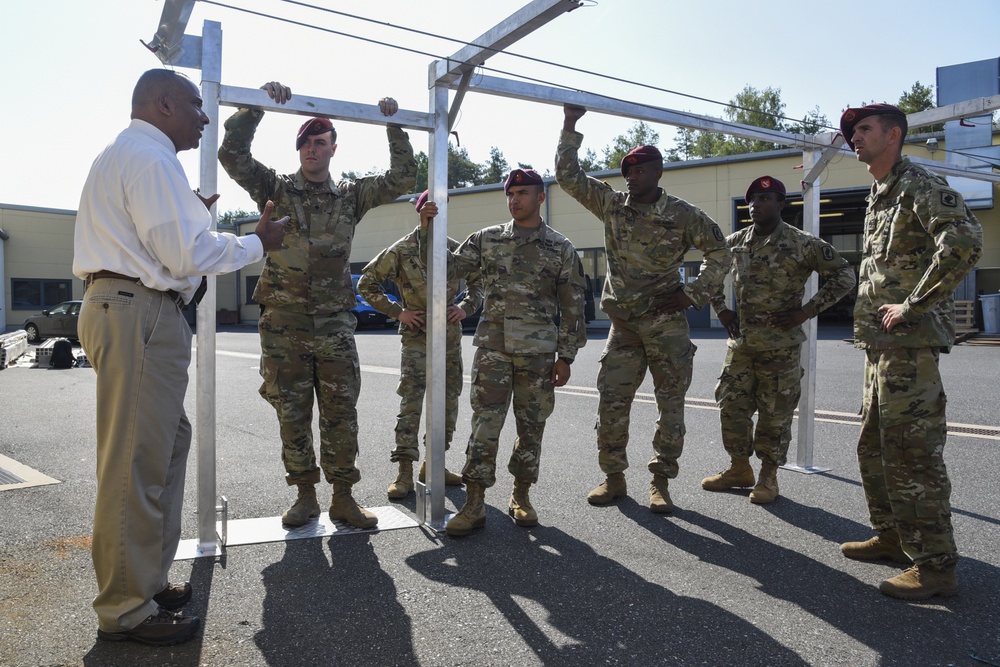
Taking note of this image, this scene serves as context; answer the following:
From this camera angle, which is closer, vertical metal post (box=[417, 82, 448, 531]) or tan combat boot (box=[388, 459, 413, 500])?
vertical metal post (box=[417, 82, 448, 531])

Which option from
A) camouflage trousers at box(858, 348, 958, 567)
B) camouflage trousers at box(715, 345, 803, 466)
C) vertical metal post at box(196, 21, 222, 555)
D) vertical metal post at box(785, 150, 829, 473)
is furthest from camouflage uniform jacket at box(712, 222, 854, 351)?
vertical metal post at box(196, 21, 222, 555)

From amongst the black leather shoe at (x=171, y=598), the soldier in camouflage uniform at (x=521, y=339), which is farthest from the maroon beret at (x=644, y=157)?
the black leather shoe at (x=171, y=598)

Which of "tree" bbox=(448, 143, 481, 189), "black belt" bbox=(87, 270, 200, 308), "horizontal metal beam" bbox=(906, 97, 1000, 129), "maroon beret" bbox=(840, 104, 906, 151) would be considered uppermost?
"tree" bbox=(448, 143, 481, 189)

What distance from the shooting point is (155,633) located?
2.79 m

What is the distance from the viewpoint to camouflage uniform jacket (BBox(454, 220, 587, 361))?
4457mm

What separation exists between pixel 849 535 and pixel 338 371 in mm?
3049

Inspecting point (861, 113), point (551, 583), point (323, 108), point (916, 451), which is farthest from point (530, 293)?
point (916, 451)

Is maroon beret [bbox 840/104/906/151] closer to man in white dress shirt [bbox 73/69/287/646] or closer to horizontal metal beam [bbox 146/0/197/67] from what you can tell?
man in white dress shirt [bbox 73/69/287/646]

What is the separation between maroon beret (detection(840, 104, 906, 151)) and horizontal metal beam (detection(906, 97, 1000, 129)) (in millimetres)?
2041

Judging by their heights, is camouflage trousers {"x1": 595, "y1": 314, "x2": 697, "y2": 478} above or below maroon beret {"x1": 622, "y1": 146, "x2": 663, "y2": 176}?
below

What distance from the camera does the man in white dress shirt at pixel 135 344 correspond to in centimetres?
280

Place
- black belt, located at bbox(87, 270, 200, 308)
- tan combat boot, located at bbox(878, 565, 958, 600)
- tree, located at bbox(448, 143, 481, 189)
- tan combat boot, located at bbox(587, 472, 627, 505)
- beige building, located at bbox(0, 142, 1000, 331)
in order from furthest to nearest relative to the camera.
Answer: tree, located at bbox(448, 143, 481, 189) < beige building, located at bbox(0, 142, 1000, 331) < tan combat boot, located at bbox(587, 472, 627, 505) < tan combat boot, located at bbox(878, 565, 958, 600) < black belt, located at bbox(87, 270, 200, 308)

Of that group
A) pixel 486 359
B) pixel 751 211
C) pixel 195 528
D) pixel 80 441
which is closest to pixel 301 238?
pixel 486 359

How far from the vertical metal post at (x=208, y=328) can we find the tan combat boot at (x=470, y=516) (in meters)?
1.24
